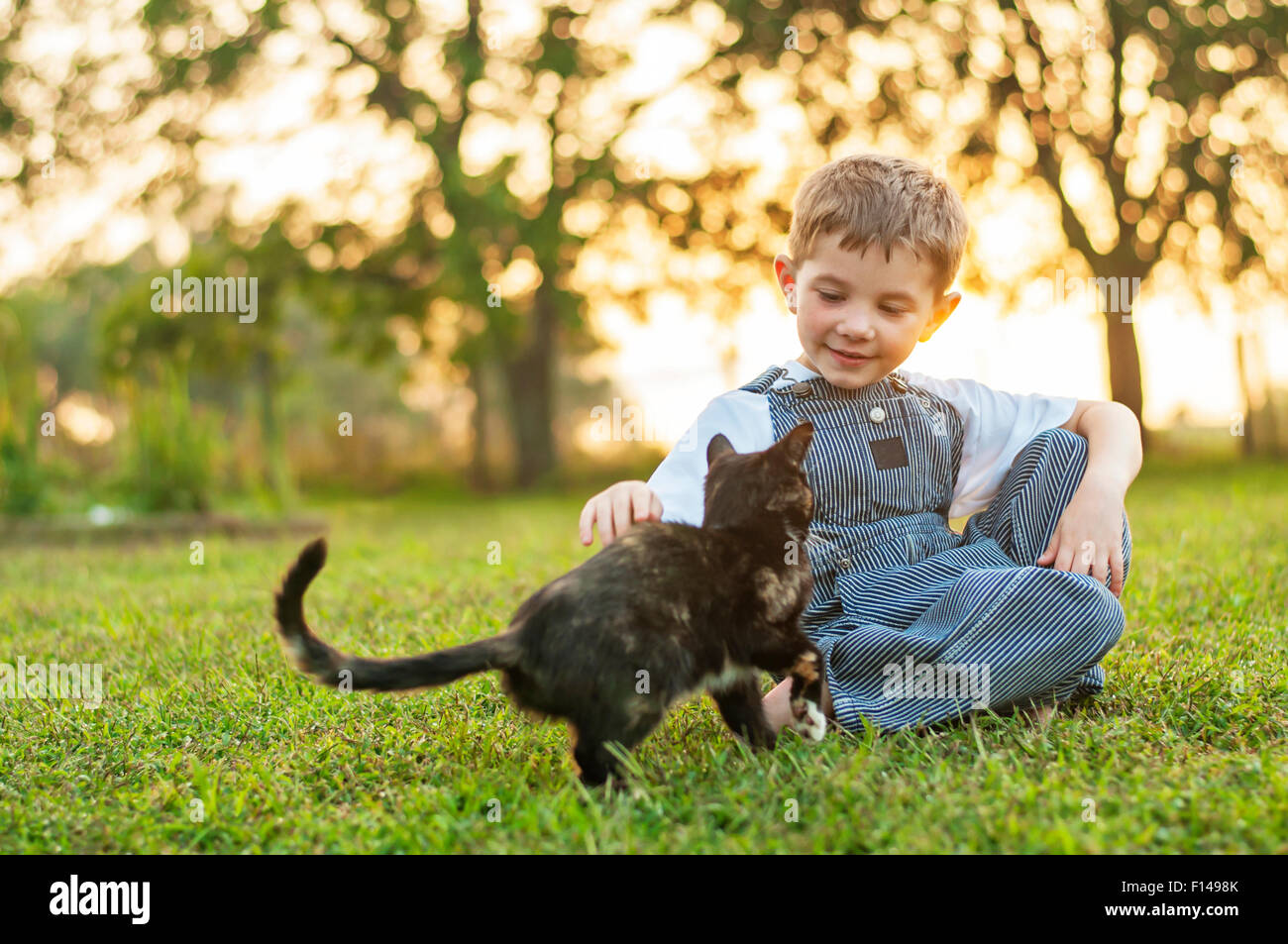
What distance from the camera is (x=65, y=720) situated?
8.49 feet

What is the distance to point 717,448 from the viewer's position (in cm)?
231

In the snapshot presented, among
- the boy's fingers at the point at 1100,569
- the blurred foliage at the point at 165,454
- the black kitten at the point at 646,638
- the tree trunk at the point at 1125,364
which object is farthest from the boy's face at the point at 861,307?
the tree trunk at the point at 1125,364

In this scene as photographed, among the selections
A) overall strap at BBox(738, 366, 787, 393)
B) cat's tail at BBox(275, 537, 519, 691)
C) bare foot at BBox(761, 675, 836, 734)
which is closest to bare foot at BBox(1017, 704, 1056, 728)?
bare foot at BBox(761, 675, 836, 734)

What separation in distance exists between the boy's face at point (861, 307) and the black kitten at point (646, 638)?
0.41m

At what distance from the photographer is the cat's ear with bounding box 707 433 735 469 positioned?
2.30 metres

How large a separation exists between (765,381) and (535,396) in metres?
12.4

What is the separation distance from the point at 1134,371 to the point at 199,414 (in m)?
10.5

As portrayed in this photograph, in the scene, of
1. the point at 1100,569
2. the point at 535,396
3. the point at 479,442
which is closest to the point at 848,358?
the point at 1100,569

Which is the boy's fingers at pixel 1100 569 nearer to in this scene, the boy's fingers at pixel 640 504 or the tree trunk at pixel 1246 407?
the boy's fingers at pixel 640 504

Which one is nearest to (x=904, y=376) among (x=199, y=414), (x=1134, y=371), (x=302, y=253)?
(x=199, y=414)

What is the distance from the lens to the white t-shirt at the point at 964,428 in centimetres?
247

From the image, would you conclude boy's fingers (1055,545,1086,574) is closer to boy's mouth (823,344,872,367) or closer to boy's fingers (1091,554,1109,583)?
boy's fingers (1091,554,1109,583)

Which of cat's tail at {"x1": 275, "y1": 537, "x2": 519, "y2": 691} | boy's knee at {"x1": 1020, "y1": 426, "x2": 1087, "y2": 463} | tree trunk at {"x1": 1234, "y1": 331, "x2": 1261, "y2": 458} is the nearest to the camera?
cat's tail at {"x1": 275, "y1": 537, "x2": 519, "y2": 691}

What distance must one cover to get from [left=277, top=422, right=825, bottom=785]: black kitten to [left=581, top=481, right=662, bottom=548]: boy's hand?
0.39 ft
